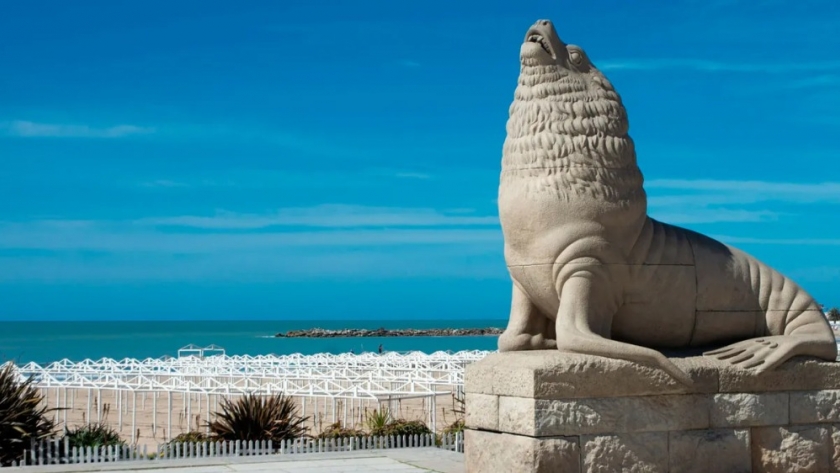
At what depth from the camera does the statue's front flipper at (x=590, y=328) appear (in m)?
6.12

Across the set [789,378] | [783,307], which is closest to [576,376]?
[789,378]

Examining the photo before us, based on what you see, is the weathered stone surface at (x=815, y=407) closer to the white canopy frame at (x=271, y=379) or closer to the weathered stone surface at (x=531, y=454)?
the weathered stone surface at (x=531, y=454)

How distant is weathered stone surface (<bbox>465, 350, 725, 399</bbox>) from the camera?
5.97 m

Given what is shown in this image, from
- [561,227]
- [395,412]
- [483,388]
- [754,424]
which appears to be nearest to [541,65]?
[561,227]

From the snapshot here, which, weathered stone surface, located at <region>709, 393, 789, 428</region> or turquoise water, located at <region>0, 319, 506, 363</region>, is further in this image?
turquoise water, located at <region>0, 319, 506, 363</region>

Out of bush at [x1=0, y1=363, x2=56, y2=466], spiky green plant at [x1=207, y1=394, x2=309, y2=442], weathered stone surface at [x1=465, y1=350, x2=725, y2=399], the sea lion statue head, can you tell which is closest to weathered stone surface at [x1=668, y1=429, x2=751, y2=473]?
weathered stone surface at [x1=465, y1=350, x2=725, y2=399]

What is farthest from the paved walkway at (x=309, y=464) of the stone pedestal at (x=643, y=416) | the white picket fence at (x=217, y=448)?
the stone pedestal at (x=643, y=416)

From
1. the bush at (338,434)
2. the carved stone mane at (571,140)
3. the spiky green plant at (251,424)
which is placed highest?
the carved stone mane at (571,140)

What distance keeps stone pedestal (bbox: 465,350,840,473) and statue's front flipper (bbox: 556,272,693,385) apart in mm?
61

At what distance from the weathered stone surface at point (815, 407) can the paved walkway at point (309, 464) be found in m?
2.86

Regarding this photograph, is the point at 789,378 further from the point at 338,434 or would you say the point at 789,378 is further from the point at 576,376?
the point at 338,434

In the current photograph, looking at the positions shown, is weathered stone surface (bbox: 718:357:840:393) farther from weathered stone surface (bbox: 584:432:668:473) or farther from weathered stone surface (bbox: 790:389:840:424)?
weathered stone surface (bbox: 584:432:668:473)

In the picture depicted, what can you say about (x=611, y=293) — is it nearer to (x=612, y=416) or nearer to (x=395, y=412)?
(x=612, y=416)

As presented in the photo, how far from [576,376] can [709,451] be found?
47.2 inches
